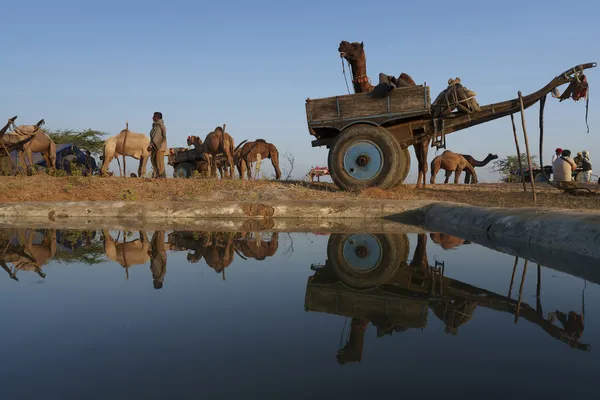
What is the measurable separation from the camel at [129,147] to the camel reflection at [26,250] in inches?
352

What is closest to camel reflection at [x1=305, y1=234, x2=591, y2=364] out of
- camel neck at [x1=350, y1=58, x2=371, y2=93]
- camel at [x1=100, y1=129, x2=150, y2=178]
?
camel neck at [x1=350, y1=58, x2=371, y2=93]

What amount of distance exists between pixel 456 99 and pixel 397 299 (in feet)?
27.0


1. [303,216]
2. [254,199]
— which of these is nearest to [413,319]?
[303,216]

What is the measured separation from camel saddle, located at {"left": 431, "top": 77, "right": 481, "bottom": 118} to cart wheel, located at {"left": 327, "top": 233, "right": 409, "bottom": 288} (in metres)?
5.03

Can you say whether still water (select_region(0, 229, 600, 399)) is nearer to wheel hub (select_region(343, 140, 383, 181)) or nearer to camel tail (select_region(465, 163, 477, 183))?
wheel hub (select_region(343, 140, 383, 181))

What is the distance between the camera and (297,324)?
243cm

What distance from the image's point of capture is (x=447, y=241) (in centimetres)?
581

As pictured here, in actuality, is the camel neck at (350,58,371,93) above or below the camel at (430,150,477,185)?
above

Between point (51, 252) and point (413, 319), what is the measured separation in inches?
159

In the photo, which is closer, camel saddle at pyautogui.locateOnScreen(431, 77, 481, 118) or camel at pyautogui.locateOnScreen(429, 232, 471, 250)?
camel at pyautogui.locateOnScreen(429, 232, 471, 250)

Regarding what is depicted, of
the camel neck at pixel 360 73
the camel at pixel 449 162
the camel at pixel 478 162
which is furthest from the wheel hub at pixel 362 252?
the camel at pixel 478 162

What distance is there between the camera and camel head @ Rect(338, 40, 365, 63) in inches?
444

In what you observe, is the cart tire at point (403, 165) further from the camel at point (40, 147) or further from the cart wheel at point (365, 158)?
the camel at point (40, 147)

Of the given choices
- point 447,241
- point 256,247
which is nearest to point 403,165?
point 447,241
